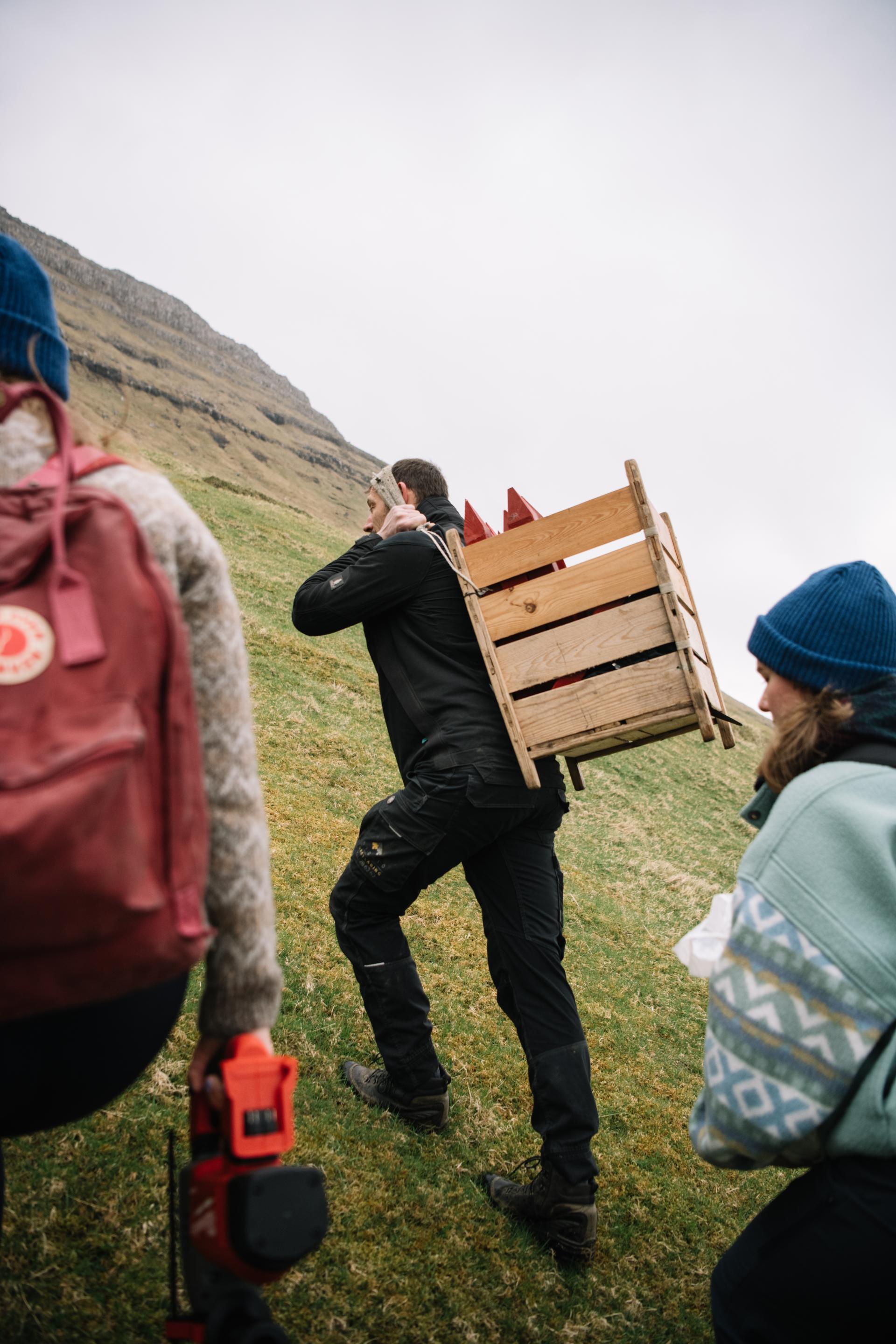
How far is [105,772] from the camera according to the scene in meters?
1.36

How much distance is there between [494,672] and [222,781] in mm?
2550

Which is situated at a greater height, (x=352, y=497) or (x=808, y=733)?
(x=352, y=497)

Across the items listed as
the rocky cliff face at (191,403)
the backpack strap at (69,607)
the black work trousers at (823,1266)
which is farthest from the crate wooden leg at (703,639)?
the rocky cliff face at (191,403)

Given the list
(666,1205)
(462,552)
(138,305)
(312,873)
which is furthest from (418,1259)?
(138,305)

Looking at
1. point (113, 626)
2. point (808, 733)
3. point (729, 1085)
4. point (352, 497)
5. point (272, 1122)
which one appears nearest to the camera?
point (113, 626)

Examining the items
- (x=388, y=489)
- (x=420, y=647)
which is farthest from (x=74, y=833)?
(x=388, y=489)

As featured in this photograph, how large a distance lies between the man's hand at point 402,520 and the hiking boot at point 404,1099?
2730 mm

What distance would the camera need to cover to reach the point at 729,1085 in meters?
2.18

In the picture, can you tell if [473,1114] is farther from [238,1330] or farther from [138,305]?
[138,305]

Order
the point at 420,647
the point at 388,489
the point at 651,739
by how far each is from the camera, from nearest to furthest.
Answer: the point at 420,647 < the point at 651,739 < the point at 388,489

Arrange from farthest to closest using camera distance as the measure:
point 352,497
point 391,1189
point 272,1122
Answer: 1. point 352,497
2. point 391,1189
3. point 272,1122

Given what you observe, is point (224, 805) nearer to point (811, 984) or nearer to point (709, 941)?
point (811, 984)

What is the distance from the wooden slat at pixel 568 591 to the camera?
4.10 meters

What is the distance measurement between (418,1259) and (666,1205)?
66.5 inches
